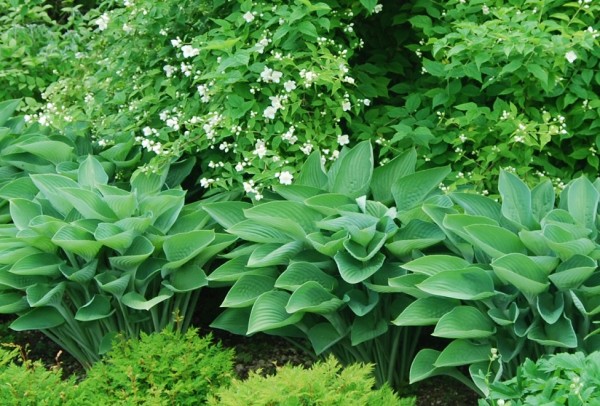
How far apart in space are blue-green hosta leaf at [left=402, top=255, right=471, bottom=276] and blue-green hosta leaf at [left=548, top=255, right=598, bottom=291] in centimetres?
32

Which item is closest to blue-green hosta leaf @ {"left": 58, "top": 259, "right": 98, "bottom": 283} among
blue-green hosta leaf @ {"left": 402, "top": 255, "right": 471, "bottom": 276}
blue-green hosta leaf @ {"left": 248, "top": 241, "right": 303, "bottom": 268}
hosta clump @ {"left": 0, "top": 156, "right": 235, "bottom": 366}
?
hosta clump @ {"left": 0, "top": 156, "right": 235, "bottom": 366}

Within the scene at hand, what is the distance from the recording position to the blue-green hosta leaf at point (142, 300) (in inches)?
135

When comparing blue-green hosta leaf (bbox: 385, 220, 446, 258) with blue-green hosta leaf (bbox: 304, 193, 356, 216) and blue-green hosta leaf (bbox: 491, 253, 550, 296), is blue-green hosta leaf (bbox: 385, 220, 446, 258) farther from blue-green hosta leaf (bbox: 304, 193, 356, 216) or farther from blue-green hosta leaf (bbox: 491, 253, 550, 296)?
blue-green hosta leaf (bbox: 491, 253, 550, 296)

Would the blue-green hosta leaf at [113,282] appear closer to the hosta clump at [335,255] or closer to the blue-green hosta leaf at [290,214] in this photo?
the hosta clump at [335,255]

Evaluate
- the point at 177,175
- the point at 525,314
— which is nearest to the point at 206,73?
the point at 177,175

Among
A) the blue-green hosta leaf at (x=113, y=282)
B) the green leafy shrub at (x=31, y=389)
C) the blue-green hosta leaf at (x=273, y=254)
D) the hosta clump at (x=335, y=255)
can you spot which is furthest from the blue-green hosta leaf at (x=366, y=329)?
the green leafy shrub at (x=31, y=389)

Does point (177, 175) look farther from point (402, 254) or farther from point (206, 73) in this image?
point (402, 254)

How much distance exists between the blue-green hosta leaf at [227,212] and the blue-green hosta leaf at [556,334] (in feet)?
4.28

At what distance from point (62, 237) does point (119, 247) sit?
0.22 m

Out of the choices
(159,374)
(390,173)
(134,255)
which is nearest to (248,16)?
(390,173)

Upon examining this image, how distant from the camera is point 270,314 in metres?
3.28

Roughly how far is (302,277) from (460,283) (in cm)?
62

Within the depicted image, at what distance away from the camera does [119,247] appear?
3.48 metres

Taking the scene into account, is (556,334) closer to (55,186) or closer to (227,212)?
(227,212)
